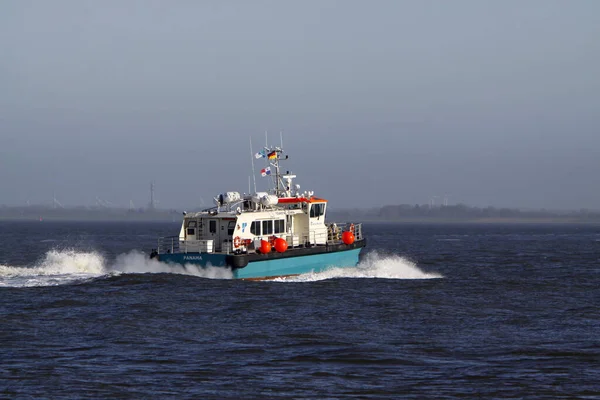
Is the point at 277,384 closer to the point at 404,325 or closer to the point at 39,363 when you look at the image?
the point at 39,363

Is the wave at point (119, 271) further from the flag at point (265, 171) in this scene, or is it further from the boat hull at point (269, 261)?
the flag at point (265, 171)

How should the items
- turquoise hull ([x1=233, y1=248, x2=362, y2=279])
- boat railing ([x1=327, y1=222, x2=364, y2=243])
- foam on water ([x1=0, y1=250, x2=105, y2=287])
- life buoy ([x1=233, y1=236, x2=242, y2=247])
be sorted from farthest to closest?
boat railing ([x1=327, y1=222, x2=364, y2=243])
life buoy ([x1=233, y1=236, x2=242, y2=247])
turquoise hull ([x1=233, y1=248, x2=362, y2=279])
foam on water ([x1=0, y1=250, x2=105, y2=287])

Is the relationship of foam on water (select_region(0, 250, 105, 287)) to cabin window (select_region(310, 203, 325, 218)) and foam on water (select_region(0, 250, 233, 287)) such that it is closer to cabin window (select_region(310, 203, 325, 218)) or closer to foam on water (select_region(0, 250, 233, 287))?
foam on water (select_region(0, 250, 233, 287))

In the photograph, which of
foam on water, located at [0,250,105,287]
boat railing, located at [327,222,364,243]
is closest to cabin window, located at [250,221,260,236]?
boat railing, located at [327,222,364,243]

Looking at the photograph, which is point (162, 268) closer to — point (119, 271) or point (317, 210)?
point (119, 271)

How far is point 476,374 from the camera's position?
2081 cm

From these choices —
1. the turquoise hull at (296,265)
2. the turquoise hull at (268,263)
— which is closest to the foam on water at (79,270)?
the turquoise hull at (268,263)

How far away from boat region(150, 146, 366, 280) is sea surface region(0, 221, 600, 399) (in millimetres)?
843

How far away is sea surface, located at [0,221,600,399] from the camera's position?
19766 millimetres

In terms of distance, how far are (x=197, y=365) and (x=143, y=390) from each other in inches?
101

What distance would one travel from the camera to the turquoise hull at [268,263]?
38.5 m

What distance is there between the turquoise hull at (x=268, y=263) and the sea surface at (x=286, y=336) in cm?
58

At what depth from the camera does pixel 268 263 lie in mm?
39562

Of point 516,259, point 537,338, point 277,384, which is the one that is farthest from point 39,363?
point 516,259
